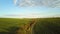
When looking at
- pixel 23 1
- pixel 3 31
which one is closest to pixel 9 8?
pixel 23 1

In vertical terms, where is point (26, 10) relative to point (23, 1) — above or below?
below

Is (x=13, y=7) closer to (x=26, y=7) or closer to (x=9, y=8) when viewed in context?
(x=9, y=8)

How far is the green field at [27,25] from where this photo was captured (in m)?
1.81

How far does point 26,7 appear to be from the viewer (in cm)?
190

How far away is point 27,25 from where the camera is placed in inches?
72.2

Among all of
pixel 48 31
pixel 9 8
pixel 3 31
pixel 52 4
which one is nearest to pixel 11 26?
pixel 3 31

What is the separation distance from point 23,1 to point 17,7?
122mm

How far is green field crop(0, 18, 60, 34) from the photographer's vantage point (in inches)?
71.2

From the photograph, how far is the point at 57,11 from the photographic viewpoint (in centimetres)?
189

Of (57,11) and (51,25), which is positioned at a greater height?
(57,11)

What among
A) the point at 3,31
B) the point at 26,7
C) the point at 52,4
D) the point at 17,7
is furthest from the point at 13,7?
the point at 52,4

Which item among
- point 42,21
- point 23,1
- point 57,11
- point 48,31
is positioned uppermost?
point 23,1

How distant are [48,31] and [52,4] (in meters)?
0.40

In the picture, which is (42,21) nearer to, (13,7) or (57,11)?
(57,11)
